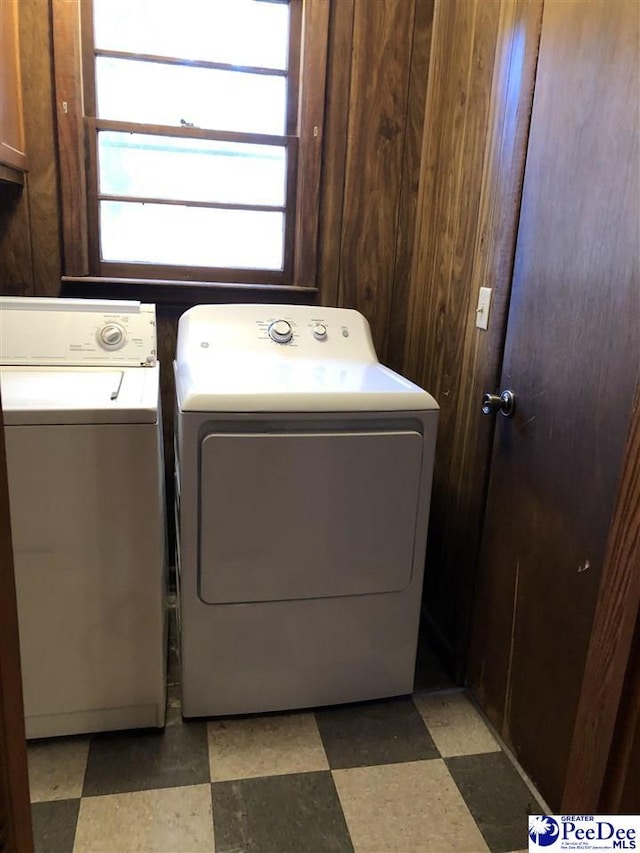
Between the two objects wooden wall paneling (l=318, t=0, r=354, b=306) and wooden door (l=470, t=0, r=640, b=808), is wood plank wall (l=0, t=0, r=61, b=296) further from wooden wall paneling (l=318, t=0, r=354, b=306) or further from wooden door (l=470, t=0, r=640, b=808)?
wooden door (l=470, t=0, r=640, b=808)

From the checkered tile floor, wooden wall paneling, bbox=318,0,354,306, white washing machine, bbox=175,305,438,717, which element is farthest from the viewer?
wooden wall paneling, bbox=318,0,354,306

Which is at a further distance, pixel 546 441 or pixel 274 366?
pixel 274 366

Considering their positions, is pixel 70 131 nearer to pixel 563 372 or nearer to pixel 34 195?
pixel 34 195

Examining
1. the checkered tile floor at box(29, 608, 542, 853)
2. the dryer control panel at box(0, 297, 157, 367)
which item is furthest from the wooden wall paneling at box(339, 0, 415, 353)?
the checkered tile floor at box(29, 608, 542, 853)

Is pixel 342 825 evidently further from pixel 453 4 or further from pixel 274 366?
pixel 453 4

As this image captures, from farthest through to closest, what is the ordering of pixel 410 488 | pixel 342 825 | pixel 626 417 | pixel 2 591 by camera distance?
pixel 410 488 < pixel 342 825 < pixel 626 417 < pixel 2 591

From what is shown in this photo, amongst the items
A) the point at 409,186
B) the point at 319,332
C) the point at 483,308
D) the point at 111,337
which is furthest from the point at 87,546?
the point at 409,186

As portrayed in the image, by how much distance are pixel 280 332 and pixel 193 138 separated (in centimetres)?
74

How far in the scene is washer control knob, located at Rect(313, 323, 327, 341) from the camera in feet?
6.91

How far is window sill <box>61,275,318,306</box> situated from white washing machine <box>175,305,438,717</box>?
1.28 feet

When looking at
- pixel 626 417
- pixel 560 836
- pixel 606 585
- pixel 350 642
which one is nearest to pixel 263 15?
pixel 626 417

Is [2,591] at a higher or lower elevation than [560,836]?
higher

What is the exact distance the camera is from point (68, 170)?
2.08m

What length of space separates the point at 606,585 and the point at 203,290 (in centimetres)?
178
